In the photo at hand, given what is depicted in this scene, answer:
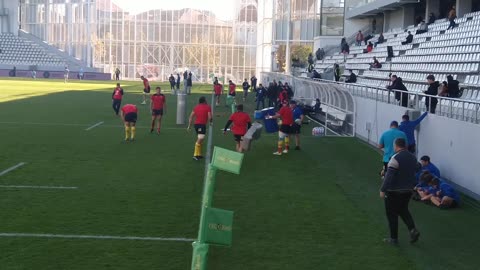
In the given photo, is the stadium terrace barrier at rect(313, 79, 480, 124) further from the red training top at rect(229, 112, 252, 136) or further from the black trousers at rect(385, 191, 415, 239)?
the black trousers at rect(385, 191, 415, 239)

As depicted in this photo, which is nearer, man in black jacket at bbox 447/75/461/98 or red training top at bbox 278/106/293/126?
red training top at bbox 278/106/293/126

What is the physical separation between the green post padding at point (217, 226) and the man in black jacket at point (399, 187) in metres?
3.07

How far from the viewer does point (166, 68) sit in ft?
309

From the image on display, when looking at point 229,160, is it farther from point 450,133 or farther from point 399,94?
point 399,94

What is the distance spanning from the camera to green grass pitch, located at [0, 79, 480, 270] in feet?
28.6

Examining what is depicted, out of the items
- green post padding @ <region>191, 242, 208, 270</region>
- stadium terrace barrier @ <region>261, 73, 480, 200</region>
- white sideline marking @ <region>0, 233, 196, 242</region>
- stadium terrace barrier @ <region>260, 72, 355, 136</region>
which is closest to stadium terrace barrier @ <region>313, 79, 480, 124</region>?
stadium terrace barrier @ <region>261, 73, 480, 200</region>

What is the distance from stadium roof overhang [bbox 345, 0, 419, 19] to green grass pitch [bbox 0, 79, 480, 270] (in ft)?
78.8

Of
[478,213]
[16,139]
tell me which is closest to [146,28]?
[16,139]

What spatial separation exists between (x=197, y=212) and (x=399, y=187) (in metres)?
3.43

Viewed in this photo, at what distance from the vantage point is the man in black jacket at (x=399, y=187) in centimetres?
941

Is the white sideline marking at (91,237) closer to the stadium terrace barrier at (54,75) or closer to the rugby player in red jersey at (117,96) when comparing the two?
the rugby player in red jersey at (117,96)

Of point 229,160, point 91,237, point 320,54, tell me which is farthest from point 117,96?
point 320,54

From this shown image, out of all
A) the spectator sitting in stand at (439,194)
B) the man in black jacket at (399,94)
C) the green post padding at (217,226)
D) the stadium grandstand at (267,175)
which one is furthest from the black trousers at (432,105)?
the green post padding at (217,226)

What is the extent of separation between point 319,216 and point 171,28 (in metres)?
86.0
